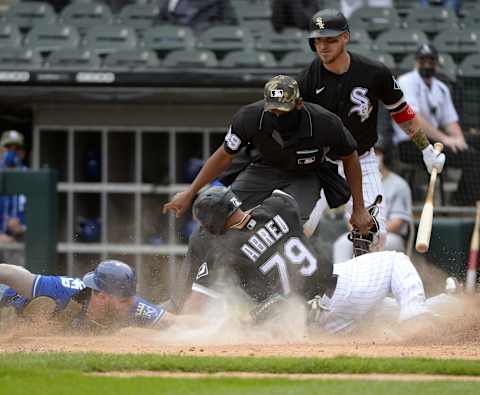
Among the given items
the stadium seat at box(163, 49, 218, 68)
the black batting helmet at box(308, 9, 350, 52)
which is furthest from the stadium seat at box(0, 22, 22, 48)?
the black batting helmet at box(308, 9, 350, 52)

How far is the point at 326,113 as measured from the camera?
6816 mm

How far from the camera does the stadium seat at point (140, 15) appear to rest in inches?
478

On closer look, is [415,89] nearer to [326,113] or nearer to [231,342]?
[326,113]

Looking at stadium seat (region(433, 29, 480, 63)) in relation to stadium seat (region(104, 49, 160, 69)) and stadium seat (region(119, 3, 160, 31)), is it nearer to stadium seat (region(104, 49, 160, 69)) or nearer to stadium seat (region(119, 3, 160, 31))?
stadium seat (region(104, 49, 160, 69))

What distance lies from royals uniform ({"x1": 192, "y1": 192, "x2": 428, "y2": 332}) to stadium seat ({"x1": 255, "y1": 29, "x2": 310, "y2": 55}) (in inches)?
196

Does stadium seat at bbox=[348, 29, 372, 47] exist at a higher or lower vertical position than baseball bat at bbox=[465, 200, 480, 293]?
higher

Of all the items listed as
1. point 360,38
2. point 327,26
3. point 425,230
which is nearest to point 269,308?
point 425,230

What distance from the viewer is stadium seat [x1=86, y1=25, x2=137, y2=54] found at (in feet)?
37.7

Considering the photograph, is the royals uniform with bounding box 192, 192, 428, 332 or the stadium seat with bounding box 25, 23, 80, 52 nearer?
the royals uniform with bounding box 192, 192, 428, 332

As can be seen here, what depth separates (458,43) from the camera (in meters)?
11.2

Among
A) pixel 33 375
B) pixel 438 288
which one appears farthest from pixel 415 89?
pixel 33 375

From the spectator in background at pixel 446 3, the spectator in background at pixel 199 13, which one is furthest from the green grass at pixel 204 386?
the spectator in background at pixel 446 3

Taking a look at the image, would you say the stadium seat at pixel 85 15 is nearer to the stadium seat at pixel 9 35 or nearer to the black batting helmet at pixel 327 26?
the stadium seat at pixel 9 35

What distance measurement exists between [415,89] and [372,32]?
2.11m
